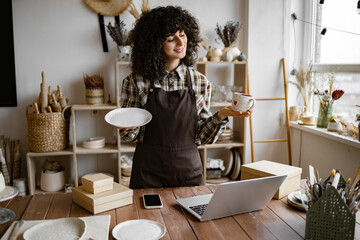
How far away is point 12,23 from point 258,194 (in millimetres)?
2979

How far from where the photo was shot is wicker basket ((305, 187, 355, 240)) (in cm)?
115

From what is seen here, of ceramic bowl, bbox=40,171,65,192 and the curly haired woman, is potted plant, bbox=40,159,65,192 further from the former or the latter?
the curly haired woman

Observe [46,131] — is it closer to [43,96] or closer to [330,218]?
[43,96]

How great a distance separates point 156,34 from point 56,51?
1.87m

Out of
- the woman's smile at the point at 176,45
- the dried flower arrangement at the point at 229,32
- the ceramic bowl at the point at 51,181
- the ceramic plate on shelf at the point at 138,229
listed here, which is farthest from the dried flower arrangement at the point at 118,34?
the ceramic plate on shelf at the point at 138,229

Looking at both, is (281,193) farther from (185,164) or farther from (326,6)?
(326,6)

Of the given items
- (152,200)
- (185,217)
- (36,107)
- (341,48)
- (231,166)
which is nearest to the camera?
(185,217)

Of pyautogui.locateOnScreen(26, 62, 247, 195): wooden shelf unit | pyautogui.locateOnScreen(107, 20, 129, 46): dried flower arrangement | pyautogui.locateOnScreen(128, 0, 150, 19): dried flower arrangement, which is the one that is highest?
pyautogui.locateOnScreen(128, 0, 150, 19): dried flower arrangement

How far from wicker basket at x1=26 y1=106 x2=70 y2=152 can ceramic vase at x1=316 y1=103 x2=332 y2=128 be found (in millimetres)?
2382

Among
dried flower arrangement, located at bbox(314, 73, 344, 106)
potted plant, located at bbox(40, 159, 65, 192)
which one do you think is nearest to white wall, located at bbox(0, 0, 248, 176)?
potted plant, located at bbox(40, 159, 65, 192)

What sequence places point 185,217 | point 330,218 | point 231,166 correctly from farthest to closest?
1. point 231,166
2. point 185,217
3. point 330,218

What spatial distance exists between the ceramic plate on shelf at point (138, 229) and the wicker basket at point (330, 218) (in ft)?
1.75

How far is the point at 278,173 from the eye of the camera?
5.39 ft

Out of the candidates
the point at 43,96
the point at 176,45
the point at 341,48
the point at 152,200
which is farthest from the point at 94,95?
the point at 341,48
